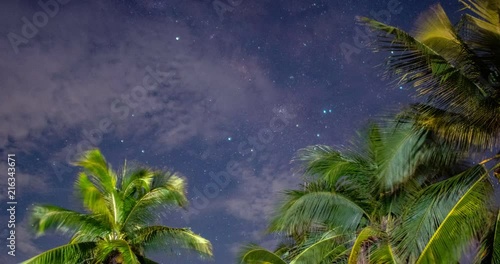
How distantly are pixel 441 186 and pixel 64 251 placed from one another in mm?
10324

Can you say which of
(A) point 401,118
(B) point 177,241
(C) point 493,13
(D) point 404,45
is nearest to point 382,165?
(A) point 401,118

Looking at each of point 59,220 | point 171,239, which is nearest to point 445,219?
point 171,239

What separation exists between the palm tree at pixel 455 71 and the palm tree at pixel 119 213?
29.1 feet

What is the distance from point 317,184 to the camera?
14.0m

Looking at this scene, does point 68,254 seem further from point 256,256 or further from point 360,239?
point 360,239

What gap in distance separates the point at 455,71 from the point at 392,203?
4.72 m

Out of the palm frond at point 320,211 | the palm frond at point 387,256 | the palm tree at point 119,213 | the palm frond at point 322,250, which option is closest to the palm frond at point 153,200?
the palm tree at point 119,213

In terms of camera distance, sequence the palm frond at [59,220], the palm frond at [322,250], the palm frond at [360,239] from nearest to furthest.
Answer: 1. the palm frond at [360,239]
2. the palm frond at [322,250]
3. the palm frond at [59,220]

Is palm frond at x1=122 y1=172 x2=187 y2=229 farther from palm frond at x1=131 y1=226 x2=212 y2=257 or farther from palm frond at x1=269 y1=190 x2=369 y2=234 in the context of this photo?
palm frond at x1=269 y1=190 x2=369 y2=234

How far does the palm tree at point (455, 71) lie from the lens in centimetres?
954

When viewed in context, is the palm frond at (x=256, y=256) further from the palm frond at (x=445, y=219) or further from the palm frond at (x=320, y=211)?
the palm frond at (x=445, y=219)

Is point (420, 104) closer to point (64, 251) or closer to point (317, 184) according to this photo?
point (317, 184)

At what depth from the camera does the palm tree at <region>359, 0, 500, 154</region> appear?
954 cm

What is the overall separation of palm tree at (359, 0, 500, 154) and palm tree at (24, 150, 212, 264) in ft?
29.1
